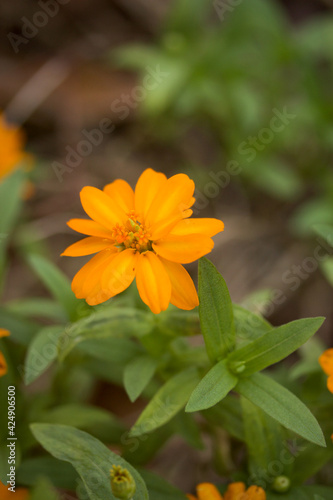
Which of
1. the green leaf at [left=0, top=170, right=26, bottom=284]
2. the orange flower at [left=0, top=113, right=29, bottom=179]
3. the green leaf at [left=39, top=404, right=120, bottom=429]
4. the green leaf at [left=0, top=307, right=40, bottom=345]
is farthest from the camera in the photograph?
the orange flower at [left=0, top=113, right=29, bottom=179]

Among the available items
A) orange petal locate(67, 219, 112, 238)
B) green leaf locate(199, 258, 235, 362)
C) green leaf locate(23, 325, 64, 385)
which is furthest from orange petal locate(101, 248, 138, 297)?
green leaf locate(23, 325, 64, 385)

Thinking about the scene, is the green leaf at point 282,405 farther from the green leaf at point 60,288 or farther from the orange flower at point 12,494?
the orange flower at point 12,494

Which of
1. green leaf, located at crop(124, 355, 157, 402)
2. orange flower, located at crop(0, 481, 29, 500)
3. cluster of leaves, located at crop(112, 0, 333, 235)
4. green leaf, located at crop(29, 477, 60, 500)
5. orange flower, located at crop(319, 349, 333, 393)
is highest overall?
cluster of leaves, located at crop(112, 0, 333, 235)

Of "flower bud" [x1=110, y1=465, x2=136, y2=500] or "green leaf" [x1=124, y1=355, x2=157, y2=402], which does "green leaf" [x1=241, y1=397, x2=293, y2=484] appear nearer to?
"green leaf" [x1=124, y1=355, x2=157, y2=402]

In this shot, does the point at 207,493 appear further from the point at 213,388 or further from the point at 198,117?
the point at 198,117

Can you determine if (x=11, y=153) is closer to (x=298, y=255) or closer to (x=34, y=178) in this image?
(x=34, y=178)

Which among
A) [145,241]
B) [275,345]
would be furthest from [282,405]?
[145,241]

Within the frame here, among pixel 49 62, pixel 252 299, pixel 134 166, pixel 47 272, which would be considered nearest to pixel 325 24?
pixel 134 166
